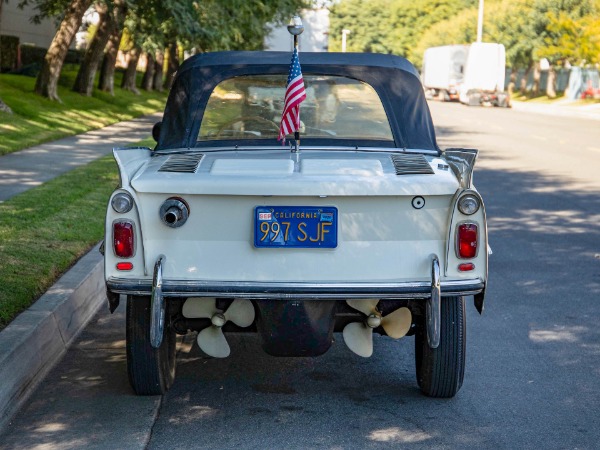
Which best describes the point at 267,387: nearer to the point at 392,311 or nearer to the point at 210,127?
the point at 392,311

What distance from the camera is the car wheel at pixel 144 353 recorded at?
5.39m

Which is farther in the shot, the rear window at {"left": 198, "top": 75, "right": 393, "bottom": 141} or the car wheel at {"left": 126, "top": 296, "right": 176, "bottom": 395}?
the rear window at {"left": 198, "top": 75, "right": 393, "bottom": 141}

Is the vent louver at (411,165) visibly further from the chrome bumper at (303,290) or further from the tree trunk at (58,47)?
the tree trunk at (58,47)

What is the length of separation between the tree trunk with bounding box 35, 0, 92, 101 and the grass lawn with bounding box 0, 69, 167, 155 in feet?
1.46

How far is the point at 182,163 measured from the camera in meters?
5.61

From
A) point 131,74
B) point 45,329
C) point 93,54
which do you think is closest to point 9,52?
point 131,74

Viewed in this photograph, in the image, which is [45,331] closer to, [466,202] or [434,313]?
[434,313]

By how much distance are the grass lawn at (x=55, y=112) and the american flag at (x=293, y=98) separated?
42.9 ft

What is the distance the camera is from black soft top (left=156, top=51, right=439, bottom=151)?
252 inches

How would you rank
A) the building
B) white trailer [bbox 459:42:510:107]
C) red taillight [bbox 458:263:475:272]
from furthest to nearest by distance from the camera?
white trailer [bbox 459:42:510:107] < the building < red taillight [bbox 458:263:475:272]

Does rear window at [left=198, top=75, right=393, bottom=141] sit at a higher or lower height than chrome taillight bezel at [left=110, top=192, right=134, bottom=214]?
higher

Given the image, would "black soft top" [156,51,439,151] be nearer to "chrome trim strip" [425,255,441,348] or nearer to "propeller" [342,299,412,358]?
"propeller" [342,299,412,358]

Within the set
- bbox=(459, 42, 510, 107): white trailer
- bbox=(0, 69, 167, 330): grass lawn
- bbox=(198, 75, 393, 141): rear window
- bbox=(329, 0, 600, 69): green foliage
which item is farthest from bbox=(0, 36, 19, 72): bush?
bbox=(198, 75, 393, 141): rear window

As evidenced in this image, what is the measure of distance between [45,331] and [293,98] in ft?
6.71
